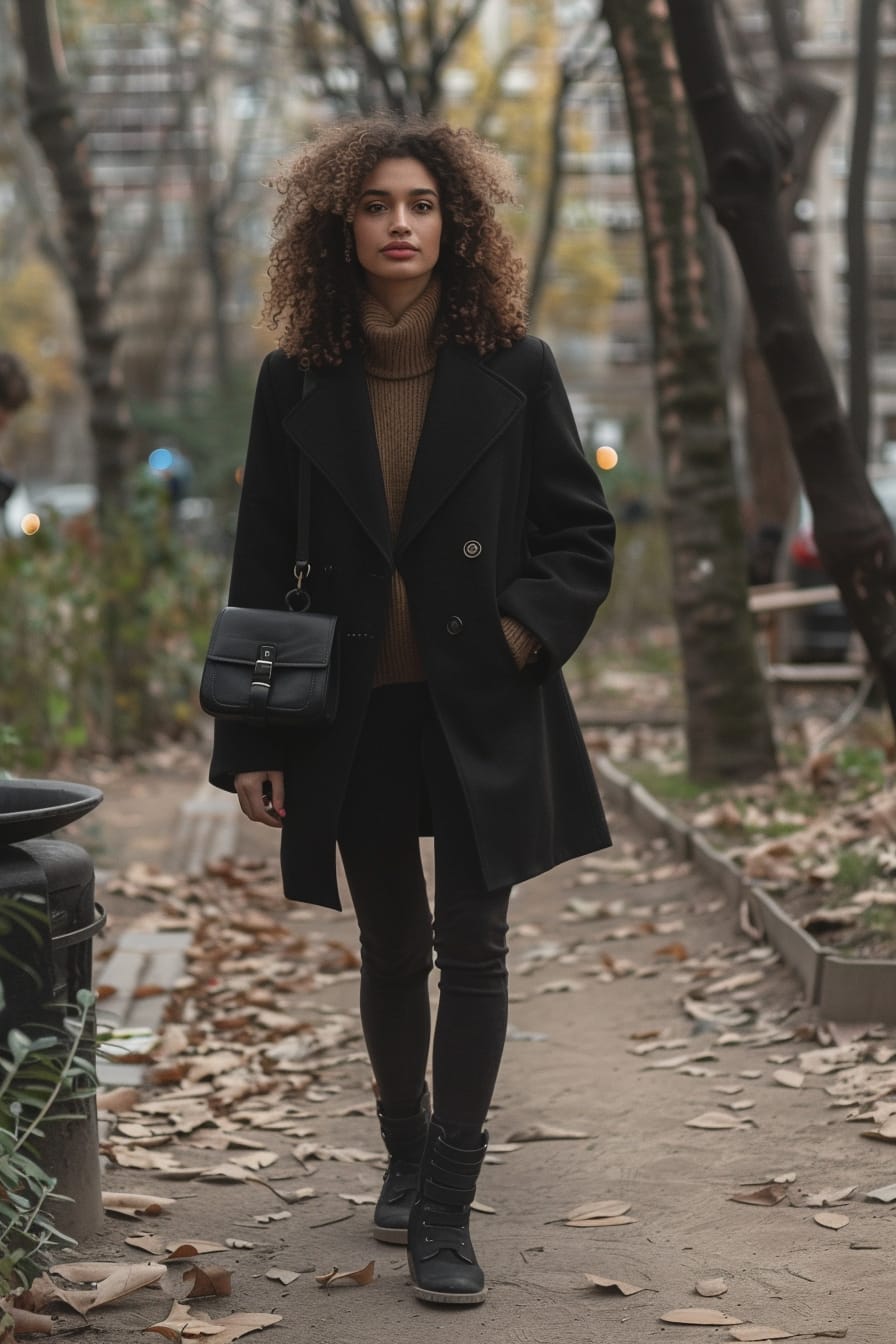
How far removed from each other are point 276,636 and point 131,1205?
137cm

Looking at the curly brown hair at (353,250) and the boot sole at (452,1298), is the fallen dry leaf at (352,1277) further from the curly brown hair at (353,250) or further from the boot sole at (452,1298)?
the curly brown hair at (353,250)

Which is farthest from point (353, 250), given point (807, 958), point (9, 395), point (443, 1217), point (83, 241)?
point (83, 241)

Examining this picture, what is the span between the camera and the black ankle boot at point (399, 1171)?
4.00 meters

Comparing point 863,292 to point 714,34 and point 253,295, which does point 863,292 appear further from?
point 253,295

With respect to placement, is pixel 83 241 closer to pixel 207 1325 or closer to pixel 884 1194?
pixel 884 1194

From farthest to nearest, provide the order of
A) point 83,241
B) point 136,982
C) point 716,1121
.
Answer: point 83,241, point 136,982, point 716,1121

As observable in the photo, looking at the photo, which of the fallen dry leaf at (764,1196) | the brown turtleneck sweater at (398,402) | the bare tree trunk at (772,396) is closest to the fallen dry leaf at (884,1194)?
the fallen dry leaf at (764,1196)

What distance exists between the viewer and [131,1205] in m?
4.13

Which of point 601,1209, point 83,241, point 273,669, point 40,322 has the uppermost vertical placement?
point 40,322

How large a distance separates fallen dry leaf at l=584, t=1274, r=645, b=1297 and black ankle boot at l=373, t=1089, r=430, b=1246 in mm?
492

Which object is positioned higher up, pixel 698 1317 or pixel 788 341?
pixel 788 341

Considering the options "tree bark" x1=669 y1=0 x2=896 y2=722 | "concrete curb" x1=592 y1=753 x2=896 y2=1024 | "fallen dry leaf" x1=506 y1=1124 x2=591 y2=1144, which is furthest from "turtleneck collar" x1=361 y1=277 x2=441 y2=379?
"tree bark" x1=669 y1=0 x2=896 y2=722

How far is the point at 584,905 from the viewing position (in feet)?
24.6

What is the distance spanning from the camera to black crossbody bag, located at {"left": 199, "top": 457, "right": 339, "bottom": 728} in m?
3.53
